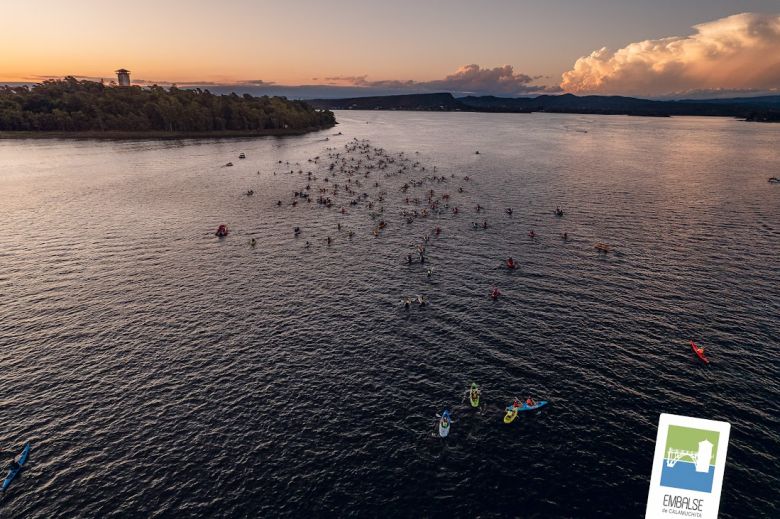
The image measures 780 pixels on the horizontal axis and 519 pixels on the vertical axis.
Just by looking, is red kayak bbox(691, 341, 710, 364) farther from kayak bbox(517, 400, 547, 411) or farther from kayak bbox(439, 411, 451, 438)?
kayak bbox(439, 411, 451, 438)

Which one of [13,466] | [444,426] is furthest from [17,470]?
[444,426]

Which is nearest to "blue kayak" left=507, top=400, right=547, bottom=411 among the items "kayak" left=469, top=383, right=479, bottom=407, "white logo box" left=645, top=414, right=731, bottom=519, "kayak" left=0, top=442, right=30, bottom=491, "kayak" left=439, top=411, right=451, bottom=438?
"kayak" left=469, top=383, right=479, bottom=407

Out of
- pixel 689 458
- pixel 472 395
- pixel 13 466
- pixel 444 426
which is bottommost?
pixel 13 466

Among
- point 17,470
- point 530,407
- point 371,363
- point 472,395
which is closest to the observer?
point 17,470

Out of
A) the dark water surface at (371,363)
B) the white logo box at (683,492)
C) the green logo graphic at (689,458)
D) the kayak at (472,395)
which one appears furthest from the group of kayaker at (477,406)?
the green logo graphic at (689,458)

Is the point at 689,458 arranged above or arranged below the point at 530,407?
above

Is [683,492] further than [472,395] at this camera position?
No

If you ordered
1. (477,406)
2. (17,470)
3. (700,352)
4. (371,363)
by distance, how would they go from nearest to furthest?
(17,470), (477,406), (700,352), (371,363)

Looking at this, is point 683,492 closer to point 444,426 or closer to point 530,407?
point 444,426

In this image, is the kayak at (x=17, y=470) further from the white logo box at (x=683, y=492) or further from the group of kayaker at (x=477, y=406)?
the white logo box at (x=683, y=492)

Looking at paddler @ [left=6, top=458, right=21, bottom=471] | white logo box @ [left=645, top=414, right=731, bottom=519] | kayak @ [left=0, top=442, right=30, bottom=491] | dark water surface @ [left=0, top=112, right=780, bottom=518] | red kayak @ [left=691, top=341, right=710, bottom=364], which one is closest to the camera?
white logo box @ [left=645, top=414, right=731, bottom=519]
